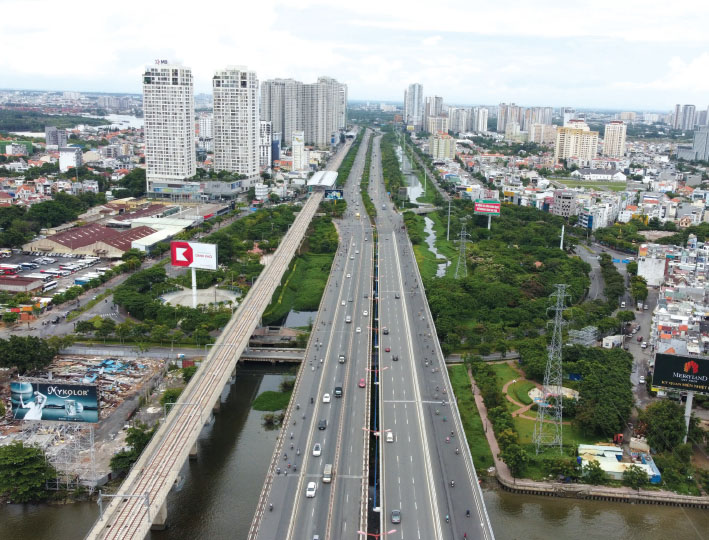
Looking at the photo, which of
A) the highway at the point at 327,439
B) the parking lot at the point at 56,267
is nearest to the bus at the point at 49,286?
the parking lot at the point at 56,267

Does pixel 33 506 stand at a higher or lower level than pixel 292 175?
lower

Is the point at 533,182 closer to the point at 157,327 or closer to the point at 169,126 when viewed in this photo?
the point at 169,126

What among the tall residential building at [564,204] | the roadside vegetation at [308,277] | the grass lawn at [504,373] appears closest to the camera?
the grass lawn at [504,373]

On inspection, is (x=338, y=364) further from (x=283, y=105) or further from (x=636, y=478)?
(x=283, y=105)

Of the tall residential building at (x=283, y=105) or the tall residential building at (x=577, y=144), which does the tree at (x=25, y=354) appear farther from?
the tall residential building at (x=577, y=144)

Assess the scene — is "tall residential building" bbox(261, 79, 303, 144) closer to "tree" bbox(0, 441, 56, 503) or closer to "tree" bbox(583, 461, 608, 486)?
"tree" bbox(0, 441, 56, 503)

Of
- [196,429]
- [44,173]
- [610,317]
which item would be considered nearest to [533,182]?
[610,317]
